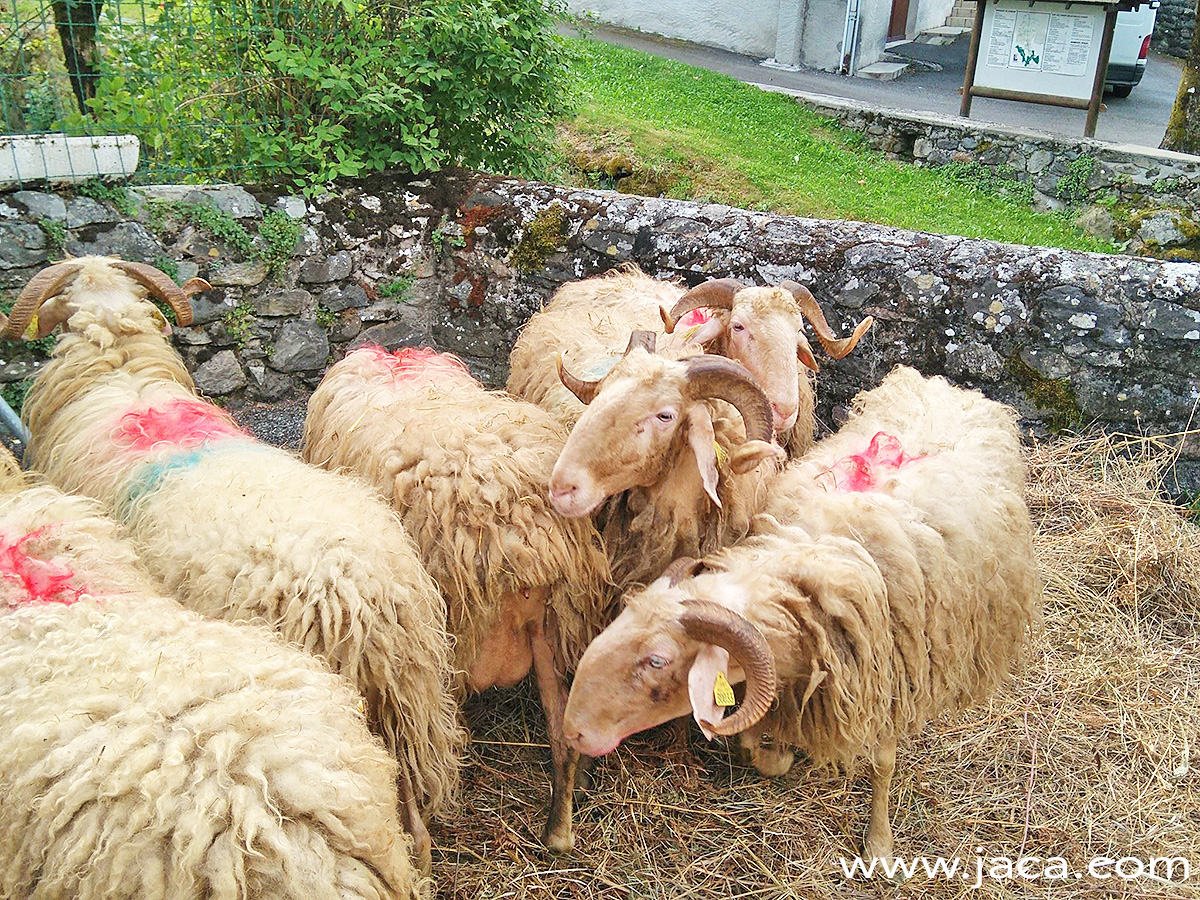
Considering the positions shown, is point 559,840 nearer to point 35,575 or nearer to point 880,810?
point 880,810

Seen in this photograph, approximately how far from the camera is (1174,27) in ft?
64.7

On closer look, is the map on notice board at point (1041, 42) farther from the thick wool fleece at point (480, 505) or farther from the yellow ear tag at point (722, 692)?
the yellow ear tag at point (722, 692)

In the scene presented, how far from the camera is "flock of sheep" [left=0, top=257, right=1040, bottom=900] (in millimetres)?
1772

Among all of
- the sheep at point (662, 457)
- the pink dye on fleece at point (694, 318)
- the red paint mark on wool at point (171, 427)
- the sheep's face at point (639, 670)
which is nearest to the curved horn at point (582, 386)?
the sheep at point (662, 457)

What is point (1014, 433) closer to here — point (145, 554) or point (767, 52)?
point (145, 554)

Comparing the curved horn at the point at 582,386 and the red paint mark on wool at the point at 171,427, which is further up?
the curved horn at the point at 582,386

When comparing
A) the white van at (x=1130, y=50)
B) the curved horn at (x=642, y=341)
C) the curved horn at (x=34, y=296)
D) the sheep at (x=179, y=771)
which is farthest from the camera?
the white van at (x=1130, y=50)

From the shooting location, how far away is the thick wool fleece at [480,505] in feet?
9.72

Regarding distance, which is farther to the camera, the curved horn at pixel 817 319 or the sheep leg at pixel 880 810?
the curved horn at pixel 817 319

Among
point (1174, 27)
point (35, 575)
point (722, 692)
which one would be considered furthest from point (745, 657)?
point (1174, 27)

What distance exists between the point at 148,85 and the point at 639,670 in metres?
4.76

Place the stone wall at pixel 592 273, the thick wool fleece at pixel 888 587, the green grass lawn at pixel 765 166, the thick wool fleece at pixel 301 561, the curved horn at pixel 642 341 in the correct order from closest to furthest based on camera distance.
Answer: the thick wool fleece at pixel 301 561 < the thick wool fleece at pixel 888 587 < the curved horn at pixel 642 341 < the stone wall at pixel 592 273 < the green grass lawn at pixel 765 166

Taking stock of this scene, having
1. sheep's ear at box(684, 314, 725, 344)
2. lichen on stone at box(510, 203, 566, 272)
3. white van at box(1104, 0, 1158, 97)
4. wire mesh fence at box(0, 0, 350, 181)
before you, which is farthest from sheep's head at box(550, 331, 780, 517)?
white van at box(1104, 0, 1158, 97)

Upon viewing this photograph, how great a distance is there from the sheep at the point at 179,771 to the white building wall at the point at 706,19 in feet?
56.1
